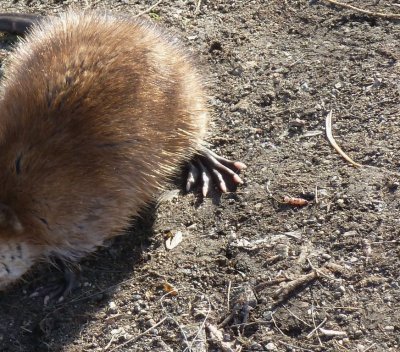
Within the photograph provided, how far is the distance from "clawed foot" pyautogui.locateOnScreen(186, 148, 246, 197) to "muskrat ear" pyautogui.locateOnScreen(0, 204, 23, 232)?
4.20 ft

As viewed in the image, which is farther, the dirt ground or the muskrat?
the muskrat

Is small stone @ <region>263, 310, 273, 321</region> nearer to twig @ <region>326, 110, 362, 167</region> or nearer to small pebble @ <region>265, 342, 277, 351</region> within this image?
small pebble @ <region>265, 342, 277, 351</region>

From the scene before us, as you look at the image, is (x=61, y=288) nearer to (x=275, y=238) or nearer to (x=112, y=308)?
(x=112, y=308)

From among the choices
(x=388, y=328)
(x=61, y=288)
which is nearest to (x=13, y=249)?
(x=61, y=288)

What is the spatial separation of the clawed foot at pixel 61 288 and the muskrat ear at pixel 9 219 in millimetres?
472

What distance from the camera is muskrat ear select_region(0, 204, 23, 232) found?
4.38 metres

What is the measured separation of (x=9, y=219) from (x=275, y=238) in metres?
1.65

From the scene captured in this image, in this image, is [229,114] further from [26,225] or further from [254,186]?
[26,225]

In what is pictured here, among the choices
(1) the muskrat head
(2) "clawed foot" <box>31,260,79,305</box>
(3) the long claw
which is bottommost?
(2) "clawed foot" <box>31,260,79,305</box>

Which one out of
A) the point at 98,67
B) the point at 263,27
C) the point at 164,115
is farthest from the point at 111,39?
the point at 263,27

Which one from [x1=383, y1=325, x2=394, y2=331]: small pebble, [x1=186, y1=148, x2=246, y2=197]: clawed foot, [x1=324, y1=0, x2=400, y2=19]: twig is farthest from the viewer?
[x1=324, y1=0, x2=400, y2=19]: twig

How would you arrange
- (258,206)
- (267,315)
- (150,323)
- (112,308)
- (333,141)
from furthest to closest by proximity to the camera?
(333,141) → (258,206) → (112,308) → (150,323) → (267,315)

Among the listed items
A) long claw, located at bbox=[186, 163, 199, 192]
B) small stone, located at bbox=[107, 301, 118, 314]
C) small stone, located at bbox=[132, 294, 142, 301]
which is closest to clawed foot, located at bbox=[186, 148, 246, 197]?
long claw, located at bbox=[186, 163, 199, 192]

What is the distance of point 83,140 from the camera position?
14.9 ft
